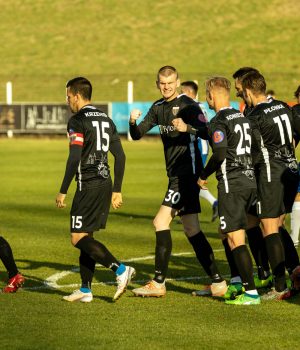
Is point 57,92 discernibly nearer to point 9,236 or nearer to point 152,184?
point 152,184

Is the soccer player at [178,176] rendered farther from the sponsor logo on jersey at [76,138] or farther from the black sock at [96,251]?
the sponsor logo on jersey at [76,138]

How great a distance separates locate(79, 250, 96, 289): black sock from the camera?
32.8ft

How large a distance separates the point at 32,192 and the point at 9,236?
7565 mm

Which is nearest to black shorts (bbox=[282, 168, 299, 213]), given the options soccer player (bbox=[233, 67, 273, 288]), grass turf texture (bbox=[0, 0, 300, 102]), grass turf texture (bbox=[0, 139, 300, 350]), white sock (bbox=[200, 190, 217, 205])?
soccer player (bbox=[233, 67, 273, 288])

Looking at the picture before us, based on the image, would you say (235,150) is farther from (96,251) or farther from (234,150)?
(96,251)

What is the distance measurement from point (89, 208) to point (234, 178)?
1.37 meters

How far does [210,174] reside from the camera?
9648 mm

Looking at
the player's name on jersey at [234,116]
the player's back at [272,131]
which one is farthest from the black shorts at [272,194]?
the player's name on jersey at [234,116]

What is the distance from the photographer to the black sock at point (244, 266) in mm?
9719

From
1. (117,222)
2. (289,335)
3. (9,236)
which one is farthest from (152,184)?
(289,335)

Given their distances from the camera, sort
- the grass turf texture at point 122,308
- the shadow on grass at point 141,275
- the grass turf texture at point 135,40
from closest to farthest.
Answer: the grass turf texture at point 122,308 < the shadow on grass at point 141,275 < the grass turf texture at point 135,40

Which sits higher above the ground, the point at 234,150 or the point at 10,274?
the point at 234,150

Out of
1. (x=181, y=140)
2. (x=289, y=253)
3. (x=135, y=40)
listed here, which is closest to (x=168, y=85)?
(x=181, y=140)

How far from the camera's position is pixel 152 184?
968 inches
